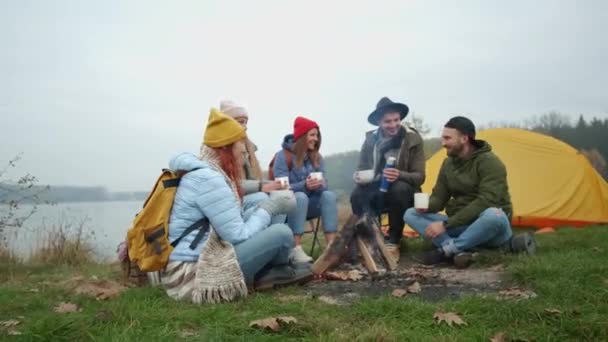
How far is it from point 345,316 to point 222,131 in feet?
4.97

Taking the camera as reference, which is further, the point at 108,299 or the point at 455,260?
the point at 455,260

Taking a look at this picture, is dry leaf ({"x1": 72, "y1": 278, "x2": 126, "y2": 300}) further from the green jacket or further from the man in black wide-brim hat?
the green jacket

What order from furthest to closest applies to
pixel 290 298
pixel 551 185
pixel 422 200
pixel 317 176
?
pixel 551 185, pixel 317 176, pixel 422 200, pixel 290 298

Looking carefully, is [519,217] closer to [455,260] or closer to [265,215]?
[455,260]

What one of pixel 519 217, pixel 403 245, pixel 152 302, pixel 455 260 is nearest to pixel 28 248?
pixel 152 302

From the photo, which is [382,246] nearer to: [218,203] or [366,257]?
[366,257]

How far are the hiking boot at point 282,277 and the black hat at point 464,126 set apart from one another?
84.3 inches

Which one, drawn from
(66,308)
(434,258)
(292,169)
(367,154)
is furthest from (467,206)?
(66,308)

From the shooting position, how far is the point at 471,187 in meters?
4.66

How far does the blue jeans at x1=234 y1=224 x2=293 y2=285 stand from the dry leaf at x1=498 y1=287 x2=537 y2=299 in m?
1.54

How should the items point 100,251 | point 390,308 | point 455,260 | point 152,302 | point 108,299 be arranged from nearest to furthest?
point 390,308 < point 152,302 < point 108,299 < point 455,260 < point 100,251

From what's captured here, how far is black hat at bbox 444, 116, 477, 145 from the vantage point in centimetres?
466

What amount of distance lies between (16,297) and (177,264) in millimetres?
1492

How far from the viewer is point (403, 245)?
18.0 feet
